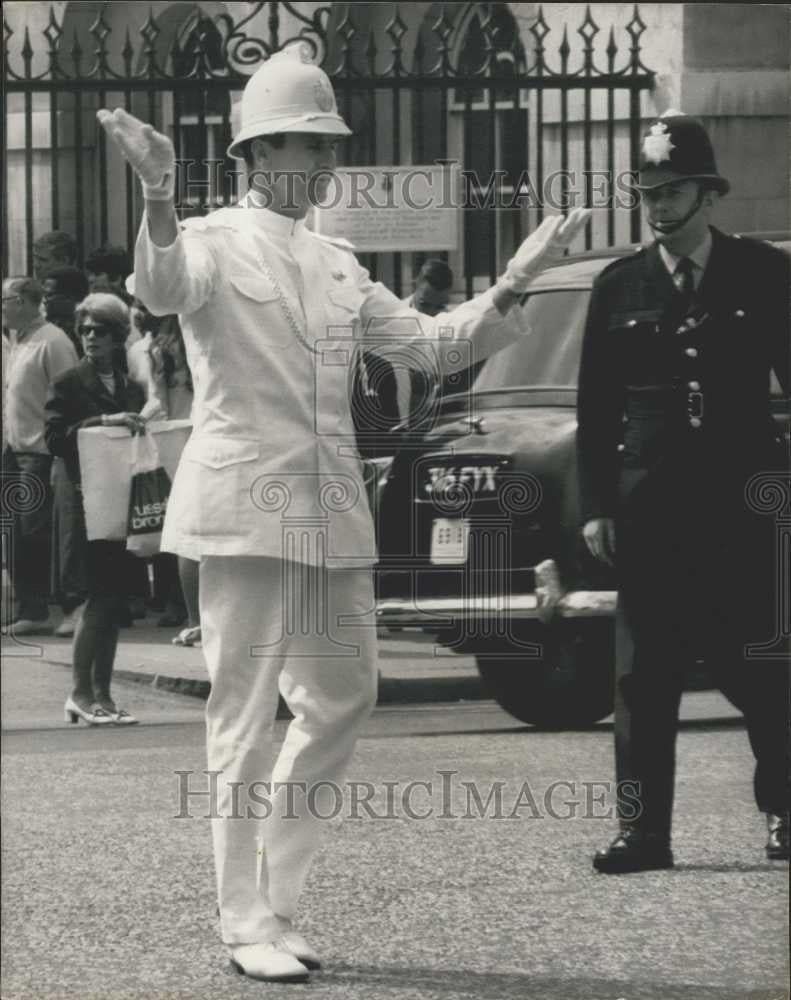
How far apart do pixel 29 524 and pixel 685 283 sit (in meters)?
7.53

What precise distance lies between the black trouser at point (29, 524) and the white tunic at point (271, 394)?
7967 mm

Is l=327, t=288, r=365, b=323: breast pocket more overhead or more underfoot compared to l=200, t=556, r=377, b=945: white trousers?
more overhead

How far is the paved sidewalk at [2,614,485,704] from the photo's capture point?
1121cm

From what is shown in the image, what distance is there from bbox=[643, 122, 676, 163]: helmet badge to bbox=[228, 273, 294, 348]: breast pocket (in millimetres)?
1489

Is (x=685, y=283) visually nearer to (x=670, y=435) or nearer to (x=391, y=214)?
(x=670, y=435)

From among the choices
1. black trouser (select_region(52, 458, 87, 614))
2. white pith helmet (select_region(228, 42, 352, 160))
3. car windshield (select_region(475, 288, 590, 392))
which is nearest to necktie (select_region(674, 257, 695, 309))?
white pith helmet (select_region(228, 42, 352, 160))

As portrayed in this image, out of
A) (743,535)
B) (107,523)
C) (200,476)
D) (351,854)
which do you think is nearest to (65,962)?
(200,476)

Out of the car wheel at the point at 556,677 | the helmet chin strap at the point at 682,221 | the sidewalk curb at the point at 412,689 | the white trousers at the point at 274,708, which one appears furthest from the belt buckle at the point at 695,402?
the sidewalk curb at the point at 412,689

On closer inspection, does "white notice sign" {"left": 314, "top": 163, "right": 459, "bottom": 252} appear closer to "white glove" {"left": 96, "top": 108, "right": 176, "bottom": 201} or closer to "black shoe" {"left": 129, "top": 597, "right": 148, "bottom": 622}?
"black shoe" {"left": 129, "top": 597, "right": 148, "bottom": 622}

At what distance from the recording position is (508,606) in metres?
9.67

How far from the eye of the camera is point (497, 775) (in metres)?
8.43

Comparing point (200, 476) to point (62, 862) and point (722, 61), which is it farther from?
point (722, 61)

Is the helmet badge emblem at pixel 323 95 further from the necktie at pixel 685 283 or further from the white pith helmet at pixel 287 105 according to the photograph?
the necktie at pixel 685 283

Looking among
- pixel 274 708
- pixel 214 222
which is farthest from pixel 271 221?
pixel 274 708
